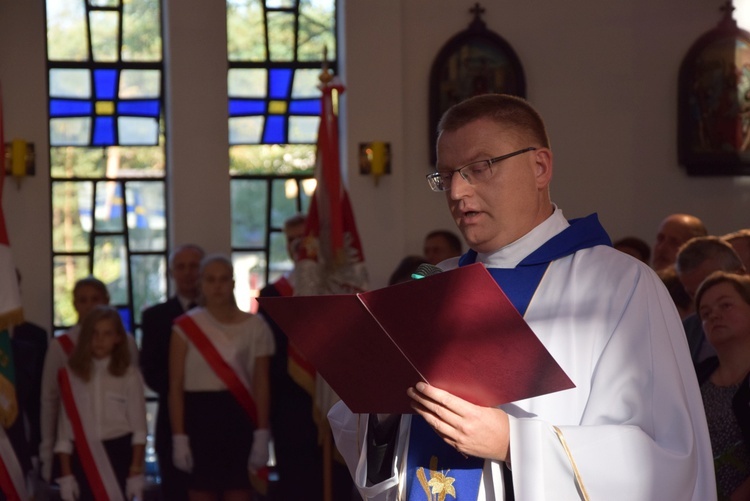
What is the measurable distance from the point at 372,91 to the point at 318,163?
2.13 m

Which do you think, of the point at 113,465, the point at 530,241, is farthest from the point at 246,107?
the point at 530,241

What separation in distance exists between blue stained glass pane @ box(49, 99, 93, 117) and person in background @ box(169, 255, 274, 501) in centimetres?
313

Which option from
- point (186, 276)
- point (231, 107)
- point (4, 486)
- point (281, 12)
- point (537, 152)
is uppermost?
point (281, 12)

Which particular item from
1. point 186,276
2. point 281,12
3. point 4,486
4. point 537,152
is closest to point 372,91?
point 281,12

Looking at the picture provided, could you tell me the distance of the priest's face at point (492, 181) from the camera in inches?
100

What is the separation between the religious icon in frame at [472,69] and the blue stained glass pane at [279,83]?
1242 millimetres

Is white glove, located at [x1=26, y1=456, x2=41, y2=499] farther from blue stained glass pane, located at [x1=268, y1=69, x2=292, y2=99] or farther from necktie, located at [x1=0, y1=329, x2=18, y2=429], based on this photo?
blue stained glass pane, located at [x1=268, y1=69, x2=292, y2=99]

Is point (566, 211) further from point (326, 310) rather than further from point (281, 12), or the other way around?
point (326, 310)

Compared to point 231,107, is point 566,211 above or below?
below

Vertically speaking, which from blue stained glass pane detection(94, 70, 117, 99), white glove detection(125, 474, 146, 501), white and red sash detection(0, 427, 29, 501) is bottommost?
white glove detection(125, 474, 146, 501)

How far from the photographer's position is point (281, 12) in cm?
921

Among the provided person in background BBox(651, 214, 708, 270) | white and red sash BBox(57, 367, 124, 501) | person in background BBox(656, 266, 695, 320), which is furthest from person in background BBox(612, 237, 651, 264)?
white and red sash BBox(57, 367, 124, 501)

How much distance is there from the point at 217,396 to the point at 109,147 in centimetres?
344

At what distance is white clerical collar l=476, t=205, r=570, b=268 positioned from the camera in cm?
270
